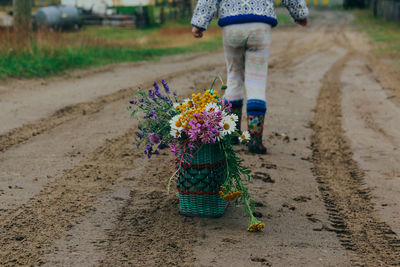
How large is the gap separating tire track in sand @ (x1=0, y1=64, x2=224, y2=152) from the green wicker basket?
2.69m

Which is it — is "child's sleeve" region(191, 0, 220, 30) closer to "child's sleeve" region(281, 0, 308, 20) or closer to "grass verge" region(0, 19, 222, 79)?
"child's sleeve" region(281, 0, 308, 20)

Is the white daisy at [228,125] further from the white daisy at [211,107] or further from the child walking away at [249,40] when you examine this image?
the child walking away at [249,40]

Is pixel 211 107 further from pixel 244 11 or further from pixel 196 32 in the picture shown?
pixel 244 11

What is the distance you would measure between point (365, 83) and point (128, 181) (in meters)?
7.62

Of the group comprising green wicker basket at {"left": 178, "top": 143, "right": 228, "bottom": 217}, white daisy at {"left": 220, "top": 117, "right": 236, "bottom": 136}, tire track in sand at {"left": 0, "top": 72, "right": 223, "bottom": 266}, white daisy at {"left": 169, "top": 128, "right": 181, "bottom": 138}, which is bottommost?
tire track in sand at {"left": 0, "top": 72, "right": 223, "bottom": 266}

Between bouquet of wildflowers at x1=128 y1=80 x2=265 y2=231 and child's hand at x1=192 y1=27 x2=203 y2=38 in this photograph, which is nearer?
bouquet of wildflowers at x1=128 y1=80 x2=265 y2=231

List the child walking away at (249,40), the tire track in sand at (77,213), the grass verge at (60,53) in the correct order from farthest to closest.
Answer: the grass verge at (60,53)
the child walking away at (249,40)
the tire track in sand at (77,213)

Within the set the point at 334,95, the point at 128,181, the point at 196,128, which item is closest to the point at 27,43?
the point at 334,95

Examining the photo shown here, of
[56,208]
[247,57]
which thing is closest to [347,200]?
[247,57]

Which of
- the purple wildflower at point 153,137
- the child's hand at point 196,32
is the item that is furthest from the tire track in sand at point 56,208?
the child's hand at point 196,32

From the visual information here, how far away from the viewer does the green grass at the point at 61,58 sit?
11.1 m

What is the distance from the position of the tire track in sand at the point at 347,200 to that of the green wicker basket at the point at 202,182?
0.85m

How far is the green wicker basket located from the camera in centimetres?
408

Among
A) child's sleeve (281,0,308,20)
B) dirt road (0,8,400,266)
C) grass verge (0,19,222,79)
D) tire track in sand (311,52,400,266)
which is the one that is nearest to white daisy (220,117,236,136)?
dirt road (0,8,400,266)
